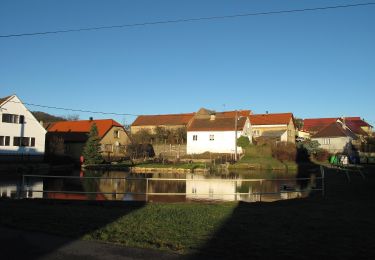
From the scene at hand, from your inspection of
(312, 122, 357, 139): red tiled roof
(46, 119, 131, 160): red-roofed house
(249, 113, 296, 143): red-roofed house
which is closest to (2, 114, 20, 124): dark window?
(46, 119, 131, 160): red-roofed house

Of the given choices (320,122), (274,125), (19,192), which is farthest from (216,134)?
(320,122)

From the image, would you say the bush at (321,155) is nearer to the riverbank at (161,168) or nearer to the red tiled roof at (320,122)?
the riverbank at (161,168)

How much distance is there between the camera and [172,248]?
7.61 metres

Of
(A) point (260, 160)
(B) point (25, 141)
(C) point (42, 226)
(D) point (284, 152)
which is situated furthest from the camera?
(D) point (284, 152)

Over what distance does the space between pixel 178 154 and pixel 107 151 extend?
→ 1107 centimetres

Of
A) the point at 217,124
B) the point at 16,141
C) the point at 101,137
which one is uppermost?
the point at 217,124

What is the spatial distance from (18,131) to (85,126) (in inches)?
1003

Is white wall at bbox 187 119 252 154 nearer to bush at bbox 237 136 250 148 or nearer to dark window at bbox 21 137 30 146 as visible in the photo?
bush at bbox 237 136 250 148

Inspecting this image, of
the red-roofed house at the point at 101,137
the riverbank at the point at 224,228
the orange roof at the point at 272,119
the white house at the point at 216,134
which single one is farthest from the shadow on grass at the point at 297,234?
the orange roof at the point at 272,119

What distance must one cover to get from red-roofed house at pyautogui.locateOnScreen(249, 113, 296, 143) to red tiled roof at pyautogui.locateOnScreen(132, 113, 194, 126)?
559 inches

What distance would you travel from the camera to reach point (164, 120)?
3642 inches

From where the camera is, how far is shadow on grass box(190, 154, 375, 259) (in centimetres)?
747

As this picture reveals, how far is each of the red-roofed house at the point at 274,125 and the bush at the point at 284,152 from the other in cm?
2196

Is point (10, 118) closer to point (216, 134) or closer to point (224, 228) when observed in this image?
point (216, 134)
